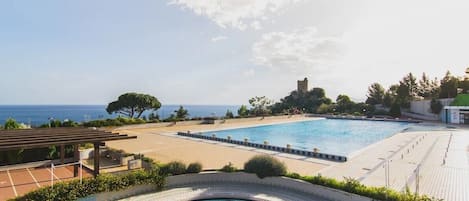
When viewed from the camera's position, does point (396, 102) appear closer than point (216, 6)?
No

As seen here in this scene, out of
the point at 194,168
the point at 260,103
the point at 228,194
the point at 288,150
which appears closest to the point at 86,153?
the point at 194,168

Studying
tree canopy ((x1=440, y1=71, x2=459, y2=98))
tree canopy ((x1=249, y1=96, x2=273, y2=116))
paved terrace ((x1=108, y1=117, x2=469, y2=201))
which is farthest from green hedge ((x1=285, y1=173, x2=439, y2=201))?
tree canopy ((x1=440, y1=71, x2=459, y2=98))

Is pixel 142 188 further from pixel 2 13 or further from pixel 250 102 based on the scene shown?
pixel 250 102

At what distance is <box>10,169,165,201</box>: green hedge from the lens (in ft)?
20.8

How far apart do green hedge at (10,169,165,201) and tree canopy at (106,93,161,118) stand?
26.6 metres

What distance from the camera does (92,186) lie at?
6.96 m

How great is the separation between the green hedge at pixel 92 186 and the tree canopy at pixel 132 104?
26612mm

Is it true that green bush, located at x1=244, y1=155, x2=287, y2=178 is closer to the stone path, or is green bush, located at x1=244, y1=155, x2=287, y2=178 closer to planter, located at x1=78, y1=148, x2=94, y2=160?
the stone path

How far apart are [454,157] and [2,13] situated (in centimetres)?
2180

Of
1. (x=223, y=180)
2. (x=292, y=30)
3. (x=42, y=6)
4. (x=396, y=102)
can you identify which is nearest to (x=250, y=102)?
(x=396, y=102)

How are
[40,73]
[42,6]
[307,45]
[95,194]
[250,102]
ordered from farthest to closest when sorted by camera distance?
[250,102] → [40,73] → [307,45] → [42,6] → [95,194]

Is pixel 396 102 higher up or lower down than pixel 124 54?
lower down

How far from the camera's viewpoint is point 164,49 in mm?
23203

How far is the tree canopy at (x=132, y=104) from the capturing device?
33250mm
